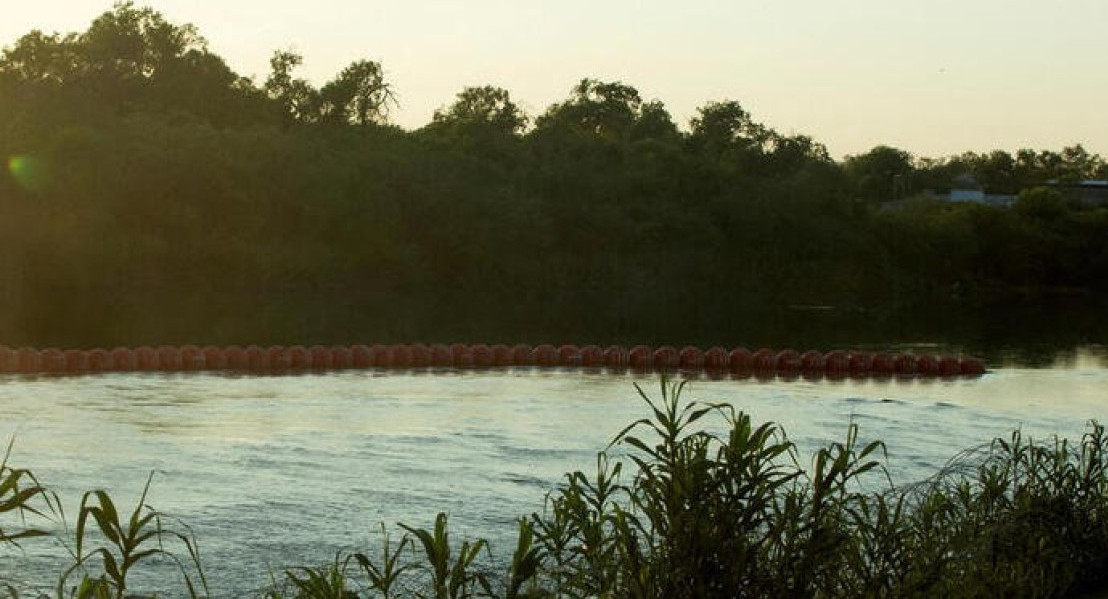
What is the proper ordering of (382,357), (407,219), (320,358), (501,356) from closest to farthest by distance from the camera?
(320,358) < (382,357) < (501,356) < (407,219)

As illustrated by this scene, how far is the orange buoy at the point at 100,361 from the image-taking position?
21453 millimetres

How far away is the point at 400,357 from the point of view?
2403cm

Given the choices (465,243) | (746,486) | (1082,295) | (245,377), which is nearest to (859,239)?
(1082,295)

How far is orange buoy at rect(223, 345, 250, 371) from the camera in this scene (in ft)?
73.8

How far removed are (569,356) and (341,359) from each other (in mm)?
3747

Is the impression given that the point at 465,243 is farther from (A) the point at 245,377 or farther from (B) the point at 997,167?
(B) the point at 997,167

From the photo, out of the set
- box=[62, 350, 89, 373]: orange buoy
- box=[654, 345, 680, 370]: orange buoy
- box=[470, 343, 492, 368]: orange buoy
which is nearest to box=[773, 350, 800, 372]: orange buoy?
box=[654, 345, 680, 370]: orange buoy

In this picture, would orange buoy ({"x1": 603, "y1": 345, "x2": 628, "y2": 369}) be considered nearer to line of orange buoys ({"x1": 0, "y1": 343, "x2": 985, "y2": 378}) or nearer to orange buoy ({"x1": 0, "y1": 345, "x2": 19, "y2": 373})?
line of orange buoys ({"x1": 0, "y1": 343, "x2": 985, "y2": 378})

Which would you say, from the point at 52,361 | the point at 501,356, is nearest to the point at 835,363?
the point at 501,356

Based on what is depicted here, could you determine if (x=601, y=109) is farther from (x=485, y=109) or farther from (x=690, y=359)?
(x=690, y=359)

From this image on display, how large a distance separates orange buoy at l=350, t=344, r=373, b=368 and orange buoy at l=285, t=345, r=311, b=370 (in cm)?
74

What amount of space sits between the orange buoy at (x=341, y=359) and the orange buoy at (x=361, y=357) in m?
0.05

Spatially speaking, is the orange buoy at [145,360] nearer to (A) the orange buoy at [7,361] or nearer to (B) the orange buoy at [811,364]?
(A) the orange buoy at [7,361]

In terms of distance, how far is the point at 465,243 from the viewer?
5866 cm
